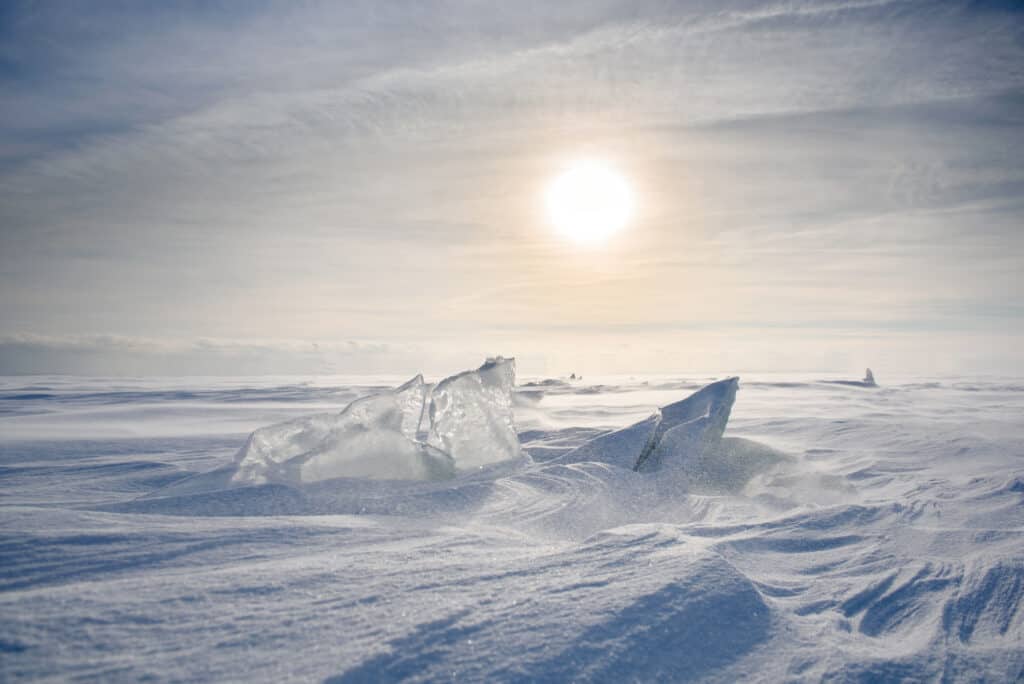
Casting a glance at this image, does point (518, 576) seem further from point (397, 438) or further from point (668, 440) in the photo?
point (668, 440)

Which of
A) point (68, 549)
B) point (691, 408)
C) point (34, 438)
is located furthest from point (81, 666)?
point (34, 438)

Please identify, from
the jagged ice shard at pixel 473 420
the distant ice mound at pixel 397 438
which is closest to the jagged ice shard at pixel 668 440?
the jagged ice shard at pixel 473 420

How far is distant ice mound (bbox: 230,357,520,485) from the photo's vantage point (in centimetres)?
331

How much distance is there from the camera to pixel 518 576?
1.78 metres

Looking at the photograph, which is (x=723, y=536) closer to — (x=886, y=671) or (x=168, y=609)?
(x=886, y=671)

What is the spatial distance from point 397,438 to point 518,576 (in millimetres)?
1782

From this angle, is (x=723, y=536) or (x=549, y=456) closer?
(x=723, y=536)

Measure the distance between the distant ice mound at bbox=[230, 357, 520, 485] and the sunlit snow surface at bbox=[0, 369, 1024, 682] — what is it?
186 millimetres

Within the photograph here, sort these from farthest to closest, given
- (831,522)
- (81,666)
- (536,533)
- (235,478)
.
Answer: (235,478) → (831,522) → (536,533) → (81,666)

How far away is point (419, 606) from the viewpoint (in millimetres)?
1534

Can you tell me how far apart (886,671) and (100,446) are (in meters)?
→ 5.44

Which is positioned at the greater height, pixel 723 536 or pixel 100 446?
pixel 100 446

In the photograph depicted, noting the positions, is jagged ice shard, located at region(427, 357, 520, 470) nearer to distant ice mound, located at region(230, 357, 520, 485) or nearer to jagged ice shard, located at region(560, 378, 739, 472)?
distant ice mound, located at region(230, 357, 520, 485)

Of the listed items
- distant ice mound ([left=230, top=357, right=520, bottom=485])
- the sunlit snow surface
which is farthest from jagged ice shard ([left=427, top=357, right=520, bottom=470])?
the sunlit snow surface
